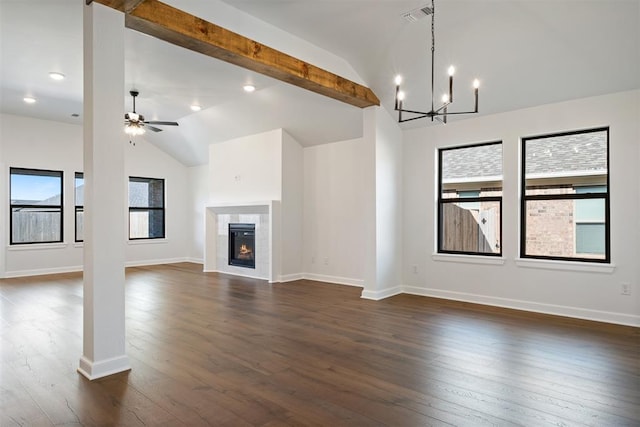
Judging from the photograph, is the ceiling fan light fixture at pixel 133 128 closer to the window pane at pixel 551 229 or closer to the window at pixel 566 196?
the window at pixel 566 196

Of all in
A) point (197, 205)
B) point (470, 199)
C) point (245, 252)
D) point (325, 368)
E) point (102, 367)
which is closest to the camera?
point (102, 367)

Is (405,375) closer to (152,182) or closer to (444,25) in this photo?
(444,25)

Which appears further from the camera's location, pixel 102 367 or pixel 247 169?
pixel 247 169

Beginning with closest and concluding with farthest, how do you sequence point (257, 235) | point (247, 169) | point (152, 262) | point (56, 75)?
1. point (56, 75)
2. point (257, 235)
3. point (247, 169)
4. point (152, 262)

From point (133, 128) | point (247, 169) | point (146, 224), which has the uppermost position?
point (133, 128)

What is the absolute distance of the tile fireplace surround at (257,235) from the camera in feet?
23.3

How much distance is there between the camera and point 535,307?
4.86 meters

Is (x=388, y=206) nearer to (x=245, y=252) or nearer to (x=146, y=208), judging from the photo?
(x=245, y=252)

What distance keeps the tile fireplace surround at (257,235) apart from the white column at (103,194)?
13.5ft

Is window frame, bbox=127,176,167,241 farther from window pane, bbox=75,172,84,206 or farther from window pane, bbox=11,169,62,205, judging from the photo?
window pane, bbox=11,169,62,205

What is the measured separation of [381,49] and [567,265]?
133 inches

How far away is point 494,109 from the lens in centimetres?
512

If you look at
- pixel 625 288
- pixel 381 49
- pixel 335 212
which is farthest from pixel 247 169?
pixel 625 288

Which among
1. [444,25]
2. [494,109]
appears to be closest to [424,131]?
[494,109]
